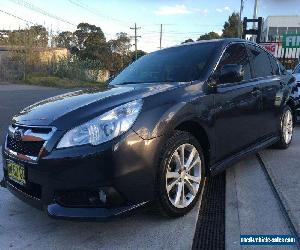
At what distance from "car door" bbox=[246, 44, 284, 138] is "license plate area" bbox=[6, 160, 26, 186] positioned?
286 centimetres

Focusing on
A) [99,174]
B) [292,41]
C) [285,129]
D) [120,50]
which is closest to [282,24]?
[120,50]

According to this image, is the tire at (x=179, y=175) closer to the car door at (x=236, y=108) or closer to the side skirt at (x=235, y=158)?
the side skirt at (x=235, y=158)

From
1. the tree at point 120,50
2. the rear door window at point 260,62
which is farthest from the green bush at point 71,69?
the rear door window at point 260,62

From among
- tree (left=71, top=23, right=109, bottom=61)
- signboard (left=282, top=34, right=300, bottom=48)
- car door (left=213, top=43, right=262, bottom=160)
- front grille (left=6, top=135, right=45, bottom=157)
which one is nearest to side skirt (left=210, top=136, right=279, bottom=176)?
car door (left=213, top=43, right=262, bottom=160)

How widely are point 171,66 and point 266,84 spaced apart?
1.43 m

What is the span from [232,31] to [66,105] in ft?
210

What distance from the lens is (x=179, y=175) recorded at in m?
3.68

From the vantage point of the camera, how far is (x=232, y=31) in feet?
211

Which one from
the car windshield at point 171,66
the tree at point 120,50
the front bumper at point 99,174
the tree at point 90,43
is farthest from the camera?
the tree at point 120,50

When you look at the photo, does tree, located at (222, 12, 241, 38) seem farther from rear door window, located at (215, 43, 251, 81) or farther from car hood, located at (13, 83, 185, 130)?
car hood, located at (13, 83, 185, 130)

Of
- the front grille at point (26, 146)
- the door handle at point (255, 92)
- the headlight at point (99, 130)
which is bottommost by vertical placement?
the front grille at point (26, 146)

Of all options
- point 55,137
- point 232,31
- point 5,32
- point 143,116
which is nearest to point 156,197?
point 143,116

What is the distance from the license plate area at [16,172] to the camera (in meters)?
3.42

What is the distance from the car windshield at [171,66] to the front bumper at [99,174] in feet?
3.96
